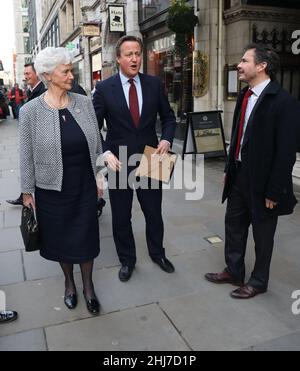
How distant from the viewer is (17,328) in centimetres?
309

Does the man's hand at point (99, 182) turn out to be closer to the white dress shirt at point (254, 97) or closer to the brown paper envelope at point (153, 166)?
the brown paper envelope at point (153, 166)

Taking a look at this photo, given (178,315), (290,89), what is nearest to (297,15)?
(290,89)

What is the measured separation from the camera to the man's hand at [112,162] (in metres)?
3.43

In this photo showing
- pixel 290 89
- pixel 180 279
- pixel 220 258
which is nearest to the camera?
pixel 180 279

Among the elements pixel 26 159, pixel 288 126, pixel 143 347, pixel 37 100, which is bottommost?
pixel 143 347

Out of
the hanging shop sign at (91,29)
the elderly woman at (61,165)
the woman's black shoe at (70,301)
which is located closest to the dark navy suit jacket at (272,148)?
the elderly woman at (61,165)

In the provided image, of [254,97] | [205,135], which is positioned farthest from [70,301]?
[205,135]

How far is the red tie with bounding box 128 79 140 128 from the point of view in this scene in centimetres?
362

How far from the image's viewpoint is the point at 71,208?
3.19 m

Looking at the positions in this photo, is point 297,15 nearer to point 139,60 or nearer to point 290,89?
point 290,89

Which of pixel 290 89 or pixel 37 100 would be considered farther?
pixel 290 89

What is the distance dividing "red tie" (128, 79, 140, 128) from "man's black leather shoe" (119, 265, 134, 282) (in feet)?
4.34

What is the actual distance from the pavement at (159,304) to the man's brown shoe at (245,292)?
4 centimetres

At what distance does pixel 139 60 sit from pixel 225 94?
6128 mm
